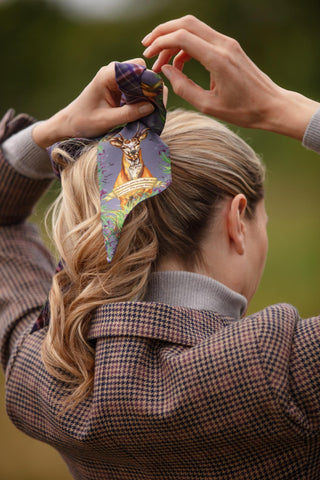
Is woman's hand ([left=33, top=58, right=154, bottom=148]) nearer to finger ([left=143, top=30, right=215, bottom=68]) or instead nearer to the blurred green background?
finger ([left=143, top=30, right=215, bottom=68])

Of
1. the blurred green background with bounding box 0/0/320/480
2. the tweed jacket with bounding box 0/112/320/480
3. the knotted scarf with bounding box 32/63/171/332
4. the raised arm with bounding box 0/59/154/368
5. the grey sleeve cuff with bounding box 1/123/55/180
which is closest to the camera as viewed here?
the tweed jacket with bounding box 0/112/320/480

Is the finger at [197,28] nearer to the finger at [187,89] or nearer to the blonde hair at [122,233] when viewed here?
the finger at [187,89]

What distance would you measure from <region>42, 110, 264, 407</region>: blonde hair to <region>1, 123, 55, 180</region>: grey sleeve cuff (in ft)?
0.53

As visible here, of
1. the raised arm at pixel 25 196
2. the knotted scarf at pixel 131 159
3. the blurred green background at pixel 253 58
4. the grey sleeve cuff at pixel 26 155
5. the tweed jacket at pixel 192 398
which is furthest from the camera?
the blurred green background at pixel 253 58

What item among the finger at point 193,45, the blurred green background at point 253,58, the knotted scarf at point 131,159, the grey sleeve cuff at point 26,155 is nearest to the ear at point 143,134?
the knotted scarf at point 131,159

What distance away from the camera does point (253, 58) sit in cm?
334

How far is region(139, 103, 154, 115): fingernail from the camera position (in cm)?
81

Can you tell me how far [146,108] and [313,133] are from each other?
0.72 feet

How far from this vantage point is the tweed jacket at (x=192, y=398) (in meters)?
0.67

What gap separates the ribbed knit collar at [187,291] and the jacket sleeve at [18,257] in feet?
0.77

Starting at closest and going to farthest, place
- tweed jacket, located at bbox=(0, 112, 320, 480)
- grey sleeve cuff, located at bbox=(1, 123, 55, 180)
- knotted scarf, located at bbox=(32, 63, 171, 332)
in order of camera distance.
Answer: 1. tweed jacket, located at bbox=(0, 112, 320, 480)
2. knotted scarf, located at bbox=(32, 63, 171, 332)
3. grey sleeve cuff, located at bbox=(1, 123, 55, 180)

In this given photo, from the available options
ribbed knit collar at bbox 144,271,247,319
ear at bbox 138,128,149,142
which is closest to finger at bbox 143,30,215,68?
ear at bbox 138,128,149,142

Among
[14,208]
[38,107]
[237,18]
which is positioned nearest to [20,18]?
[38,107]

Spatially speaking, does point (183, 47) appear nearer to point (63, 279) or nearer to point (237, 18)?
point (63, 279)
